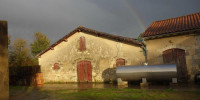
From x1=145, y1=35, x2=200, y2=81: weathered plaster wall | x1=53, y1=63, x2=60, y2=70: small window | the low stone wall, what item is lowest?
the low stone wall

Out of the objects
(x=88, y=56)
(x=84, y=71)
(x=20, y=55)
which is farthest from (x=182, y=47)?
(x=20, y=55)

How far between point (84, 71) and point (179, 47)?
7865 millimetres

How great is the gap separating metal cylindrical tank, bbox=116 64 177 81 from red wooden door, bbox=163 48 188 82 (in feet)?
7.79

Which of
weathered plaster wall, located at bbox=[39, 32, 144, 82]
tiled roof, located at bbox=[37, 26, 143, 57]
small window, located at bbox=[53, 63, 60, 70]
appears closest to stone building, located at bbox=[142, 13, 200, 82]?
tiled roof, located at bbox=[37, 26, 143, 57]

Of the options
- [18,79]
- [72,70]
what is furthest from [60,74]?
[18,79]

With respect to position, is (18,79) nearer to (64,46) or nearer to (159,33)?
(64,46)

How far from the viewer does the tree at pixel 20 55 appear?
24.2 metres

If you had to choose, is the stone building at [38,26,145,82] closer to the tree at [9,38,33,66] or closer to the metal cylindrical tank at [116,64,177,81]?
the metal cylindrical tank at [116,64,177,81]

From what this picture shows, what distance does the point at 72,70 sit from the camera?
15.6 meters

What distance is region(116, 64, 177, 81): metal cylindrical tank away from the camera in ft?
31.0

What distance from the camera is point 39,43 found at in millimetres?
40531

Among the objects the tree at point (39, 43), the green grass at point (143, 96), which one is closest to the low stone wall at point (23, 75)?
the green grass at point (143, 96)

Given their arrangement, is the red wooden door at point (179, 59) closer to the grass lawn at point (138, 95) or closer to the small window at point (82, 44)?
the grass lawn at point (138, 95)

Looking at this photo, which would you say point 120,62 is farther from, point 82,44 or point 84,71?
point 82,44
